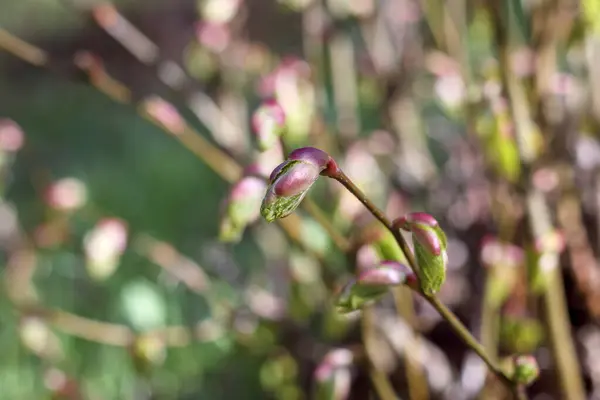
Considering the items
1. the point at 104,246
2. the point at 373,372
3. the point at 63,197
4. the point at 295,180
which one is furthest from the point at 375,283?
the point at 63,197

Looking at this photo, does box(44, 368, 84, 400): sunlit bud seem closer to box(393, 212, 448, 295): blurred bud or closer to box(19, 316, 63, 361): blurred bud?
box(19, 316, 63, 361): blurred bud

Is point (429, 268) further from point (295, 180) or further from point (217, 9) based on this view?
point (217, 9)

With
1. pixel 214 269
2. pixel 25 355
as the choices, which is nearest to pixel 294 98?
pixel 214 269

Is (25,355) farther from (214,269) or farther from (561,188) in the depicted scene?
(561,188)

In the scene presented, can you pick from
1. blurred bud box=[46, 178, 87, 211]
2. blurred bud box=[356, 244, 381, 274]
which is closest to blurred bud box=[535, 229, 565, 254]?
blurred bud box=[356, 244, 381, 274]

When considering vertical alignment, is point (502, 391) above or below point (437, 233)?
below

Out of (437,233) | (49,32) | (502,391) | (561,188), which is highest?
(49,32)
